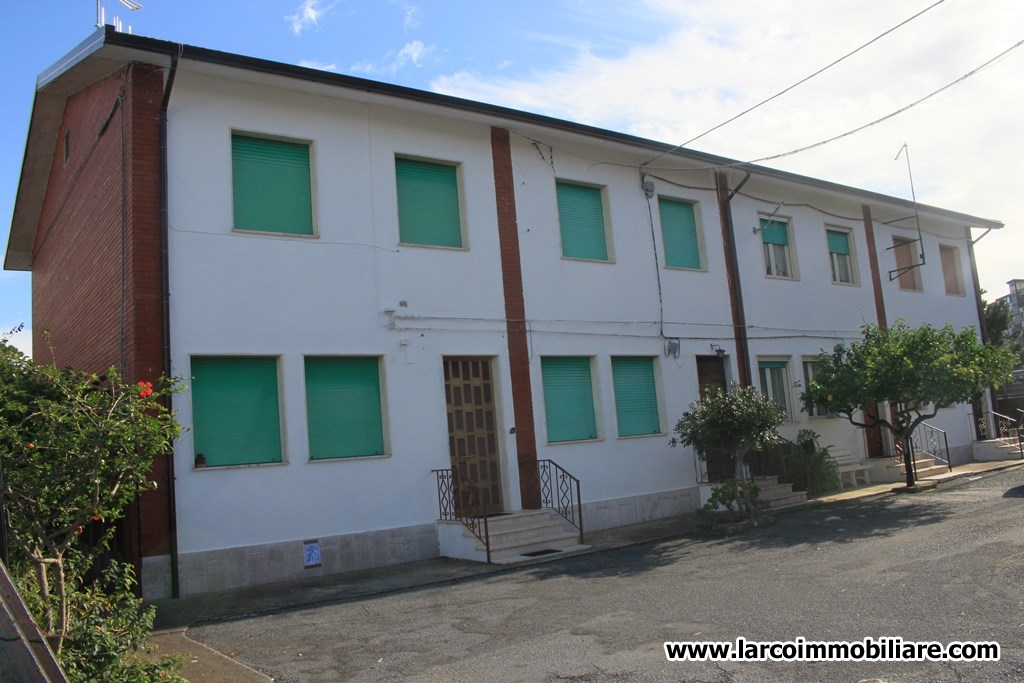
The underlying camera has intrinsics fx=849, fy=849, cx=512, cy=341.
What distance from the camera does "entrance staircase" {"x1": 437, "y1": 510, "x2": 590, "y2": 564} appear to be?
11.1 meters

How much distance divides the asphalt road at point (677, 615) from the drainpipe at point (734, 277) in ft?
18.8

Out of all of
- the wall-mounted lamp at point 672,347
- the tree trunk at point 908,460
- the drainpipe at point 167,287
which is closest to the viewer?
the drainpipe at point 167,287

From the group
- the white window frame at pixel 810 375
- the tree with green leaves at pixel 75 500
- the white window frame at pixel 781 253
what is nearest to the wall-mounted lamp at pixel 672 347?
the white window frame at pixel 781 253

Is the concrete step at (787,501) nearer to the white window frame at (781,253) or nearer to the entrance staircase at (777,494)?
the entrance staircase at (777,494)

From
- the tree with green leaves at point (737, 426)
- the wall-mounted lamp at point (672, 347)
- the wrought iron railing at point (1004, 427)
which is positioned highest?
the wall-mounted lamp at point (672, 347)

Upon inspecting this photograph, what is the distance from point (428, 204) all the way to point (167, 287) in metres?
4.18

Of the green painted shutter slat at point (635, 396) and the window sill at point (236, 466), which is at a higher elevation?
the green painted shutter slat at point (635, 396)

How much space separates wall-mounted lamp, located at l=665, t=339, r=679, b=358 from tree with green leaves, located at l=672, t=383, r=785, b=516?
244 centimetres

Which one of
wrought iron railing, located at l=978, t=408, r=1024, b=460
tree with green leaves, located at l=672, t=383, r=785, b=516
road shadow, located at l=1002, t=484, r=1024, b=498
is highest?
tree with green leaves, located at l=672, t=383, r=785, b=516

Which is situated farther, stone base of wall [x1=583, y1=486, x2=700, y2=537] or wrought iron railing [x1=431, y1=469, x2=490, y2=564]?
stone base of wall [x1=583, y1=486, x2=700, y2=537]

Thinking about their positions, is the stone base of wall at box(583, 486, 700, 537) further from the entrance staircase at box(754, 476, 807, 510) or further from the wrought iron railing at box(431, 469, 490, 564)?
the wrought iron railing at box(431, 469, 490, 564)

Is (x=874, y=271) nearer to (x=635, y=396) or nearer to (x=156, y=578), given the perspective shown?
(x=635, y=396)

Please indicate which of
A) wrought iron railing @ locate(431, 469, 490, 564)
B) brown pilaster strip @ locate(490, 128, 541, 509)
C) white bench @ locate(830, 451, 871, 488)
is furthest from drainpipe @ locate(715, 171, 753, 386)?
wrought iron railing @ locate(431, 469, 490, 564)

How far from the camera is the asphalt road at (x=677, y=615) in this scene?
5.89 metres
